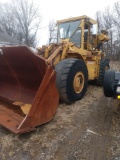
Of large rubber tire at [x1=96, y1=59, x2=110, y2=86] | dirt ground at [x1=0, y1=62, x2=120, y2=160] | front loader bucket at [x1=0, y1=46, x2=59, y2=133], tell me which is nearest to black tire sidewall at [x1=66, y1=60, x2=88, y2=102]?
dirt ground at [x1=0, y1=62, x2=120, y2=160]

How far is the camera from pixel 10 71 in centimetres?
528

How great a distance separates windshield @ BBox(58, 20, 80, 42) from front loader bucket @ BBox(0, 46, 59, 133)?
261 cm

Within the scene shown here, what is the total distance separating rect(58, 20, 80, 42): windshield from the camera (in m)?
7.09

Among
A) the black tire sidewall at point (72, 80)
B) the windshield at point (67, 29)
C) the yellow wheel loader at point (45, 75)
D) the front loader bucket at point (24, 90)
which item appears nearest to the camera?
the front loader bucket at point (24, 90)

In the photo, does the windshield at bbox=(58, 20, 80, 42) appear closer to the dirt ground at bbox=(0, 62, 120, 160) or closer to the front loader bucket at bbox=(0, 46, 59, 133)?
the front loader bucket at bbox=(0, 46, 59, 133)

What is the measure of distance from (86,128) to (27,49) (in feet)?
6.10

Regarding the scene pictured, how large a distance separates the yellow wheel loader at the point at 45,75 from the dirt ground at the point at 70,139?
8.6 inches

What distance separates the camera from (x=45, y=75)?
4.18 metres

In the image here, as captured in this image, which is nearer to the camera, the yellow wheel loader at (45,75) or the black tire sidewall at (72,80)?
the yellow wheel loader at (45,75)

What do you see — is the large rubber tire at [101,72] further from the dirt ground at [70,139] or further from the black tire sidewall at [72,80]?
the dirt ground at [70,139]

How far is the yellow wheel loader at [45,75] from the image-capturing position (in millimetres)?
4152

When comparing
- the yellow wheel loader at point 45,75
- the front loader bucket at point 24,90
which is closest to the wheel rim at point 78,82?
the yellow wheel loader at point 45,75

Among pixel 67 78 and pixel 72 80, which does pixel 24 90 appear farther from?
pixel 72 80

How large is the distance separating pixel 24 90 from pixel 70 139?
1.79 metres
